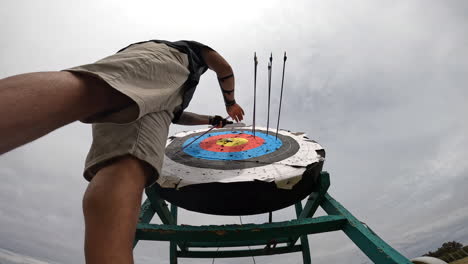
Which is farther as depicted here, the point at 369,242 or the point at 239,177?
the point at 239,177

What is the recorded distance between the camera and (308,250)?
4.71ft

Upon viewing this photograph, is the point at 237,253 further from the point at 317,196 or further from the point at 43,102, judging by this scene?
the point at 43,102

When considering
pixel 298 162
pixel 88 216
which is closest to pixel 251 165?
pixel 298 162

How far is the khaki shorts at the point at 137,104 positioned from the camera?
1.62 feet

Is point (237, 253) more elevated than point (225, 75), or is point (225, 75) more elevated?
point (225, 75)

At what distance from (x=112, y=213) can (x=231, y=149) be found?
84 cm

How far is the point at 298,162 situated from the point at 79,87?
31.5 inches

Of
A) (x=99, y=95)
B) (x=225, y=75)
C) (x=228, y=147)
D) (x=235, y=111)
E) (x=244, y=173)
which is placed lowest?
(x=244, y=173)

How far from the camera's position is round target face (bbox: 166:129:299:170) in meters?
1.05

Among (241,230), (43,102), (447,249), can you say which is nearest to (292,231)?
(241,230)

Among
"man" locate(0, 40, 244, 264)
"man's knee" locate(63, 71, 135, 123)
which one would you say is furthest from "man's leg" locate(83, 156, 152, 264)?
"man's knee" locate(63, 71, 135, 123)

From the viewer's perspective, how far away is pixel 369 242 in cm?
68

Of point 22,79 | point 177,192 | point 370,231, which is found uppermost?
point 22,79

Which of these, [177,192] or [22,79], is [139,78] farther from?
[177,192]
